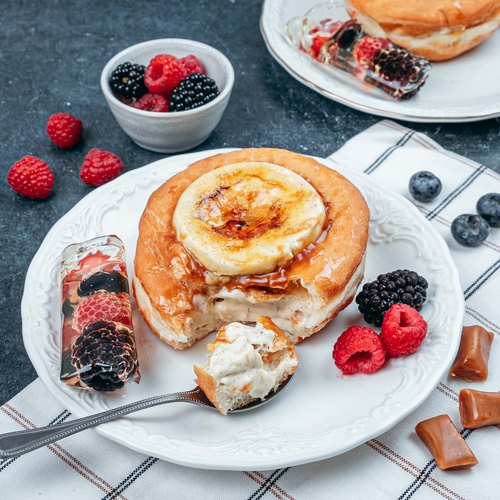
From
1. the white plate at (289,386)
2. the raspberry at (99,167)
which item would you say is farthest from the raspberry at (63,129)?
the white plate at (289,386)

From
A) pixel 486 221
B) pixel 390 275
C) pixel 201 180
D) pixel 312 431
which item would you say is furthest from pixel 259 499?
pixel 486 221

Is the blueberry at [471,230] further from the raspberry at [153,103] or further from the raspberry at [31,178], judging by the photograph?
the raspberry at [31,178]

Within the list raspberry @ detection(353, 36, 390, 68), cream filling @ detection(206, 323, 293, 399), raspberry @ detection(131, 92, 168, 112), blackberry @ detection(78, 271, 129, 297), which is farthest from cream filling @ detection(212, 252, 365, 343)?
raspberry @ detection(353, 36, 390, 68)

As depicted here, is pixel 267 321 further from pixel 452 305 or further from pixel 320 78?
pixel 320 78

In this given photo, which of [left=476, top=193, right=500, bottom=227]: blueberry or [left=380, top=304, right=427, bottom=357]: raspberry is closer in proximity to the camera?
[left=380, top=304, right=427, bottom=357]: raspberry

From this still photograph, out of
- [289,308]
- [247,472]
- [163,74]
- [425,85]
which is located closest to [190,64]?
[163,74]

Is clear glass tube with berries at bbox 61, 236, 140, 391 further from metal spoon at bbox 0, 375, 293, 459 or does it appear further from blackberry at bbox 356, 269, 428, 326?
blackberry at bbox 356, 269, 428, 326
